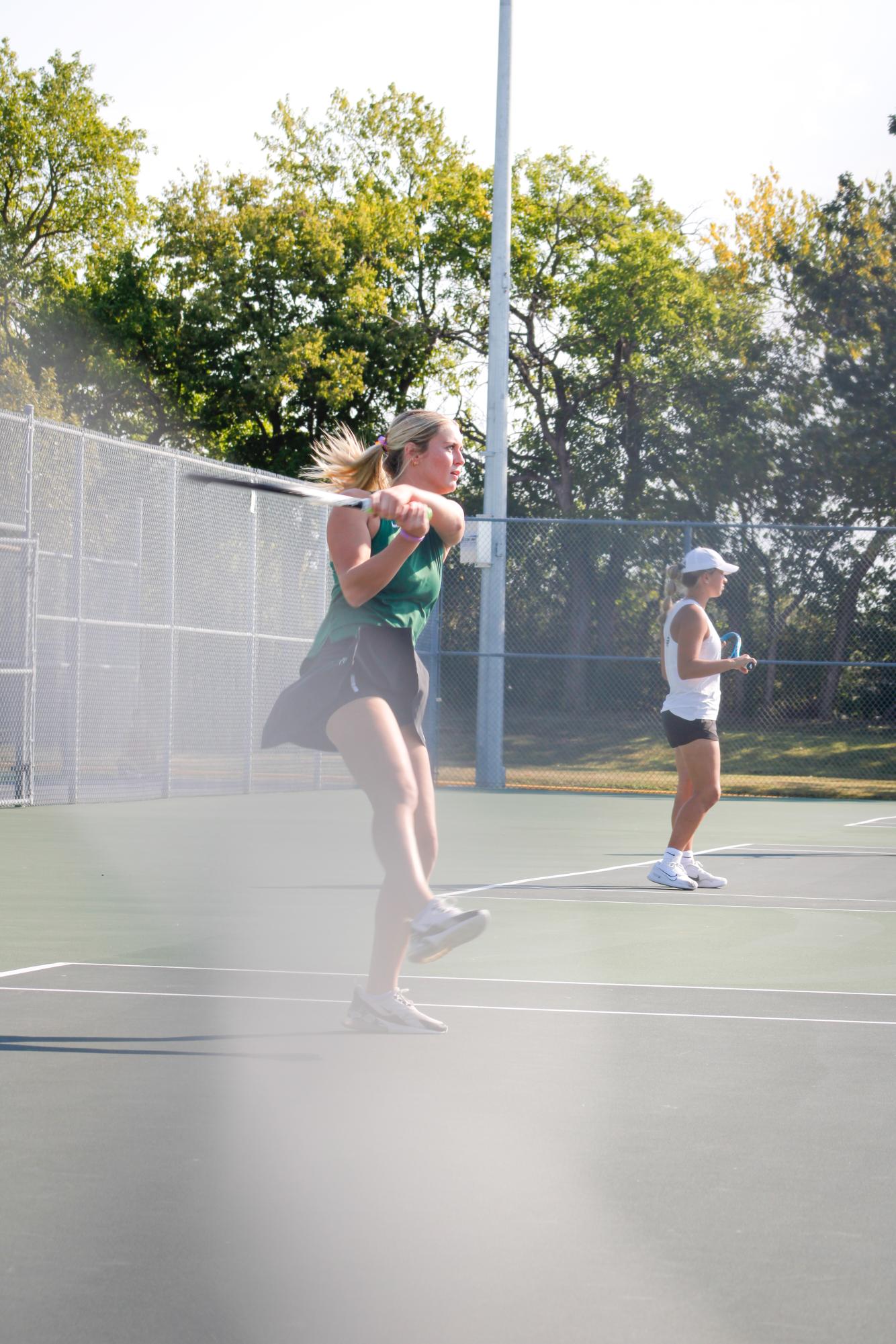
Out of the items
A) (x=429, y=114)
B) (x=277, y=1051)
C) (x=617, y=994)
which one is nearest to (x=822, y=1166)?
(x=277, y=1051)

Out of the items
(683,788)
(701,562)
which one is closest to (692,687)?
(683,788)

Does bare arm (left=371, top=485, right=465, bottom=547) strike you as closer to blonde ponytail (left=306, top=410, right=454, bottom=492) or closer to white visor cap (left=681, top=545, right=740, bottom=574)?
blonde ponytail (left=306, top=410, right=454, bottom=492)

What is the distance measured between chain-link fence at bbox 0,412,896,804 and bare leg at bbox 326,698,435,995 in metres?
10.8

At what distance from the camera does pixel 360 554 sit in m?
5.32

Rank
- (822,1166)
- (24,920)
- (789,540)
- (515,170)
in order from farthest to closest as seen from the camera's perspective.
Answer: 1. (515,170)
2. (789,540)
3. (24,920)
4. (822,1166)

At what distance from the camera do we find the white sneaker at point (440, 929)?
5148 mm

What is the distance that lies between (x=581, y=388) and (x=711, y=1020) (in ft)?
119

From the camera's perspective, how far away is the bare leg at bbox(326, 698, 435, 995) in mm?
5320

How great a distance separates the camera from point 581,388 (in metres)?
41.2

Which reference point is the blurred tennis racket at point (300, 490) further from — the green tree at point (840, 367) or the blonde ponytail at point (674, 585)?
the green tree at point (840, 367)

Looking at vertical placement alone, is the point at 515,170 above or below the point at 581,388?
above

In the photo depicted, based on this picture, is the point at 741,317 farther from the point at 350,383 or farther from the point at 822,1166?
the point at 822,1166

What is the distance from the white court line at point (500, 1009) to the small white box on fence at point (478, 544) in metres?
14.8

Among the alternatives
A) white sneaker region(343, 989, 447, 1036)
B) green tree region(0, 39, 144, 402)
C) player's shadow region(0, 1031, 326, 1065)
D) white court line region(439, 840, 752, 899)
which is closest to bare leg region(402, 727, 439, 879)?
white sneaker region(343, 989, 447, 1036)
